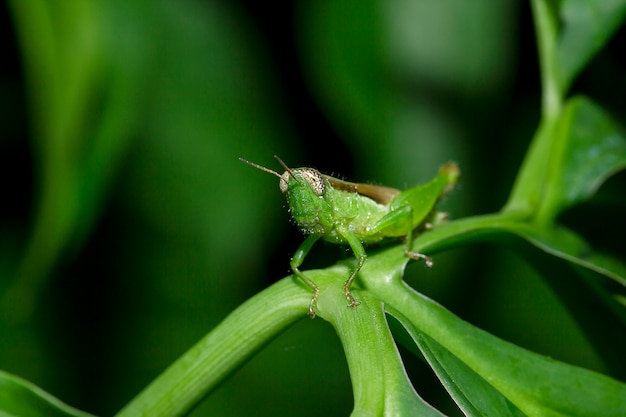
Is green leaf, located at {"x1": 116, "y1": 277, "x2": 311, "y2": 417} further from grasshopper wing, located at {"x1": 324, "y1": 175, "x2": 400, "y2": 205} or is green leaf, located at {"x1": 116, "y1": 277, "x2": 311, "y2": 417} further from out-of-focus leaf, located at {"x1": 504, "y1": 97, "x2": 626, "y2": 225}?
out-of-focus leaf, located at {"x1": 504, "y1": 97, "x2": 626, "y2": 225}

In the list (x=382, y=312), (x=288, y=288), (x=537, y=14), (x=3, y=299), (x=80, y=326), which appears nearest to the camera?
(x=382, y=312)

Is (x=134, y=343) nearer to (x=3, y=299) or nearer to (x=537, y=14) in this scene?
(x=3, y=299)

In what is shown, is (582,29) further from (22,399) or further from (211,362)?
(22,399)

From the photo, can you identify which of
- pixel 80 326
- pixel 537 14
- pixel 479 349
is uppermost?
pixel 537 14

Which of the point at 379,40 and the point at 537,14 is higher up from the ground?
the point at 537,14

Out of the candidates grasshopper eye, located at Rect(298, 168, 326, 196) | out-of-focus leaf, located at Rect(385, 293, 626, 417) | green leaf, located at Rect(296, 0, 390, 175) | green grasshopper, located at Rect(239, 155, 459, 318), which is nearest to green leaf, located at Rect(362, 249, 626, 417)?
out-of-focus leaf, located at Rect(385, 293, 626, 417)

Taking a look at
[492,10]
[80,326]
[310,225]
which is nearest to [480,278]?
[492,10]

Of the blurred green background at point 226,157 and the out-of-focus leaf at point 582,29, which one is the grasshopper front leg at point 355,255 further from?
the out-of-focus leaf at point 582,29
